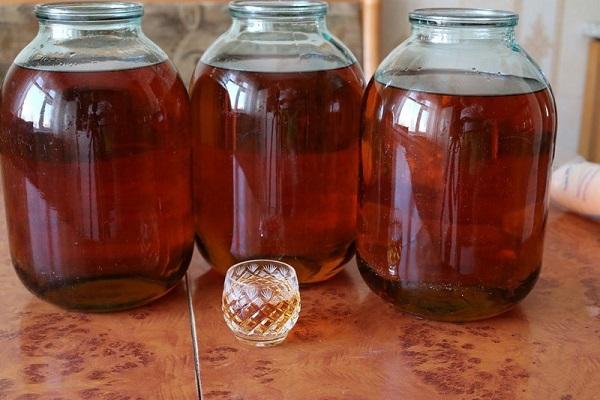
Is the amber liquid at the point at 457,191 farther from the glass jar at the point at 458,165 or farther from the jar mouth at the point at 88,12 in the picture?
the jar mouth at the point at 88,12

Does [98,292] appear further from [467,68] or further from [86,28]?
[467,68]

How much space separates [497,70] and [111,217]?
1.11ft

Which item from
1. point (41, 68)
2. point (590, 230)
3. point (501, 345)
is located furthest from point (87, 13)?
point (590, 230)

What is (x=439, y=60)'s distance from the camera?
637 millimetres

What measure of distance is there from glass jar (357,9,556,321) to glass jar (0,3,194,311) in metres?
0.18

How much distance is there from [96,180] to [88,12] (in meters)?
0.13

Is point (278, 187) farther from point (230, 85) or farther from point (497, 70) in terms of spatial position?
point (497, 70)

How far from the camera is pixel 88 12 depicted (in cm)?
60

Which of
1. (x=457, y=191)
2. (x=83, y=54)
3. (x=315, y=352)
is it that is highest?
(x=83, y=54)

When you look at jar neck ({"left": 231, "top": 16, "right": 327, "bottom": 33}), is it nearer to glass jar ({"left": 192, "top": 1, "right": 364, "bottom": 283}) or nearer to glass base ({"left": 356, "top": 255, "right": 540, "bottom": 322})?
glass jar ({"left": 192, "top": 1, "right": 364, "bottom": 283})

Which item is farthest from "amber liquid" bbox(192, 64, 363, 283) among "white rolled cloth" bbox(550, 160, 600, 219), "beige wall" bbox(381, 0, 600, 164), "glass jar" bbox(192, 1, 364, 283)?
"beige wall" bbox(381, 0, 600, 164)

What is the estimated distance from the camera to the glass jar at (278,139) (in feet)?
2.18

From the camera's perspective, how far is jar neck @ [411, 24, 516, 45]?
24.1 inches

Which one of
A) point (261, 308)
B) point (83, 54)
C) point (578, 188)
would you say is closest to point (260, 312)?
point (261, 308)
